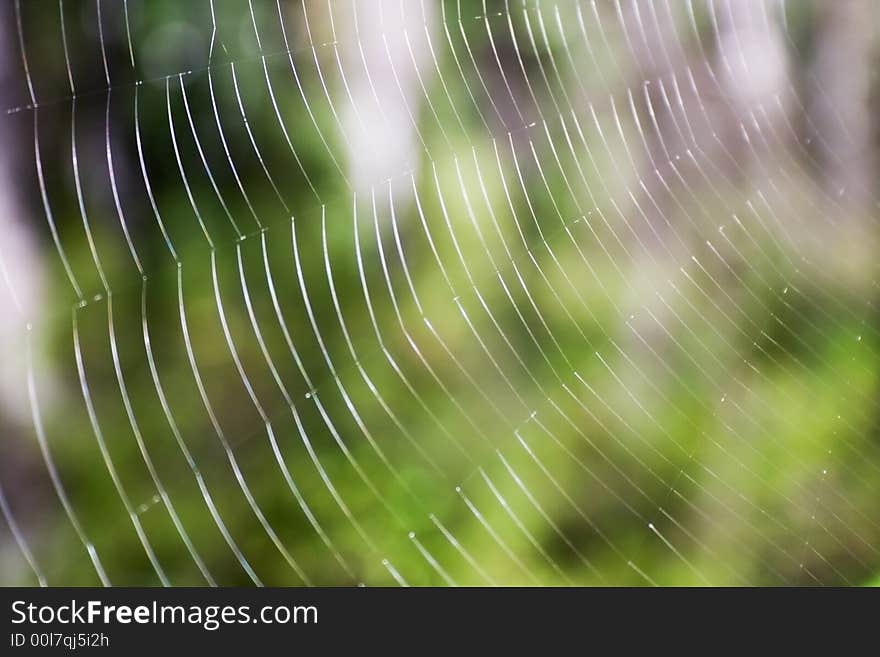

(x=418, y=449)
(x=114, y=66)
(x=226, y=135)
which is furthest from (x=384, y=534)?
(x=114, y=66)

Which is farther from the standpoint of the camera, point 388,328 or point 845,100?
point 845,100

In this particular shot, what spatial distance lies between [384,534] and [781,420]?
27.0 inches

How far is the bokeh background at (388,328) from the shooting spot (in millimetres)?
1032

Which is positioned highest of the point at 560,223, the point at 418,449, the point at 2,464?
the point at 560,223

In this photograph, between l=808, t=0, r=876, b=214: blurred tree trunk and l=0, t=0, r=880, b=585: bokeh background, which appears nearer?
l=0, t=0, r=880, b=585: bokeh background

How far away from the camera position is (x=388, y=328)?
1.32m

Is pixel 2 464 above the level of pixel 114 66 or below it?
below

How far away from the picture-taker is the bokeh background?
103 centimetres

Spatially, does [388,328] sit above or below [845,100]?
below

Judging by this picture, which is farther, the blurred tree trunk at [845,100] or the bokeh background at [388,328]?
the blurred tree trunk at [845,100]

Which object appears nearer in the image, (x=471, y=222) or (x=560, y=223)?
(x=471, y=222)
